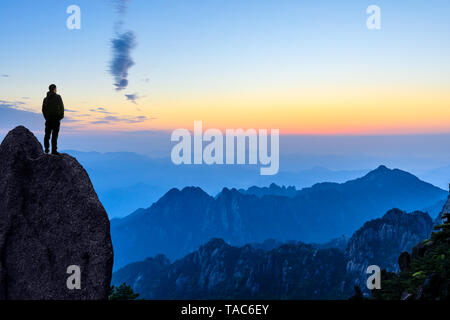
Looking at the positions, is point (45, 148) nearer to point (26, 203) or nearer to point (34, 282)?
point (26, 203)

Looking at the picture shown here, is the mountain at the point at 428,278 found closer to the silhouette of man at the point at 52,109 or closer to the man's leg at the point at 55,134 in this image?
the man's leg at the point at 55,134

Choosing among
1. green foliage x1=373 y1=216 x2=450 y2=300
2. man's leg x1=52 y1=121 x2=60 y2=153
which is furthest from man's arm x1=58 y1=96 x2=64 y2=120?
green foliage x1=373 y1=216 x2=450 y2=300

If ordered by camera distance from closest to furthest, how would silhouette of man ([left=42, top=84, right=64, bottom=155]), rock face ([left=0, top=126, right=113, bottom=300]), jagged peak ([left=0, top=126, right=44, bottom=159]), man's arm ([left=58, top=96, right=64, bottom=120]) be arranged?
rock face ([left=0, top=126, right=113, bottom=300]) < silhouette of man ([left=42, top=84, right=64, bottom=155]) < man's arm ([left=58, top=96, right=64, bottom=120]) < jagged peak ([left=0, top=126, right=44, bottom=159])

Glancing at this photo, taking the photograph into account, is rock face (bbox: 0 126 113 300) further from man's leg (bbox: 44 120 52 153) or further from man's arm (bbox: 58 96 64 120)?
man's arm (bbox: 58 96 64 120)

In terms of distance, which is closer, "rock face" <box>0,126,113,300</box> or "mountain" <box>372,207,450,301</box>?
"rock face" <box>0,126,113,300</box>

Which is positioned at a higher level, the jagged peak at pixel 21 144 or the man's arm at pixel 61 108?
the man's arm at pixel 61 108

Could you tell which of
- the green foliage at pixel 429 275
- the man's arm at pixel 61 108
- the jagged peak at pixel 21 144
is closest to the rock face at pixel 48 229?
the jagged peak at pixel 21 144

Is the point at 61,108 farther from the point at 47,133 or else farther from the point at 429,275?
the point at 429,275
